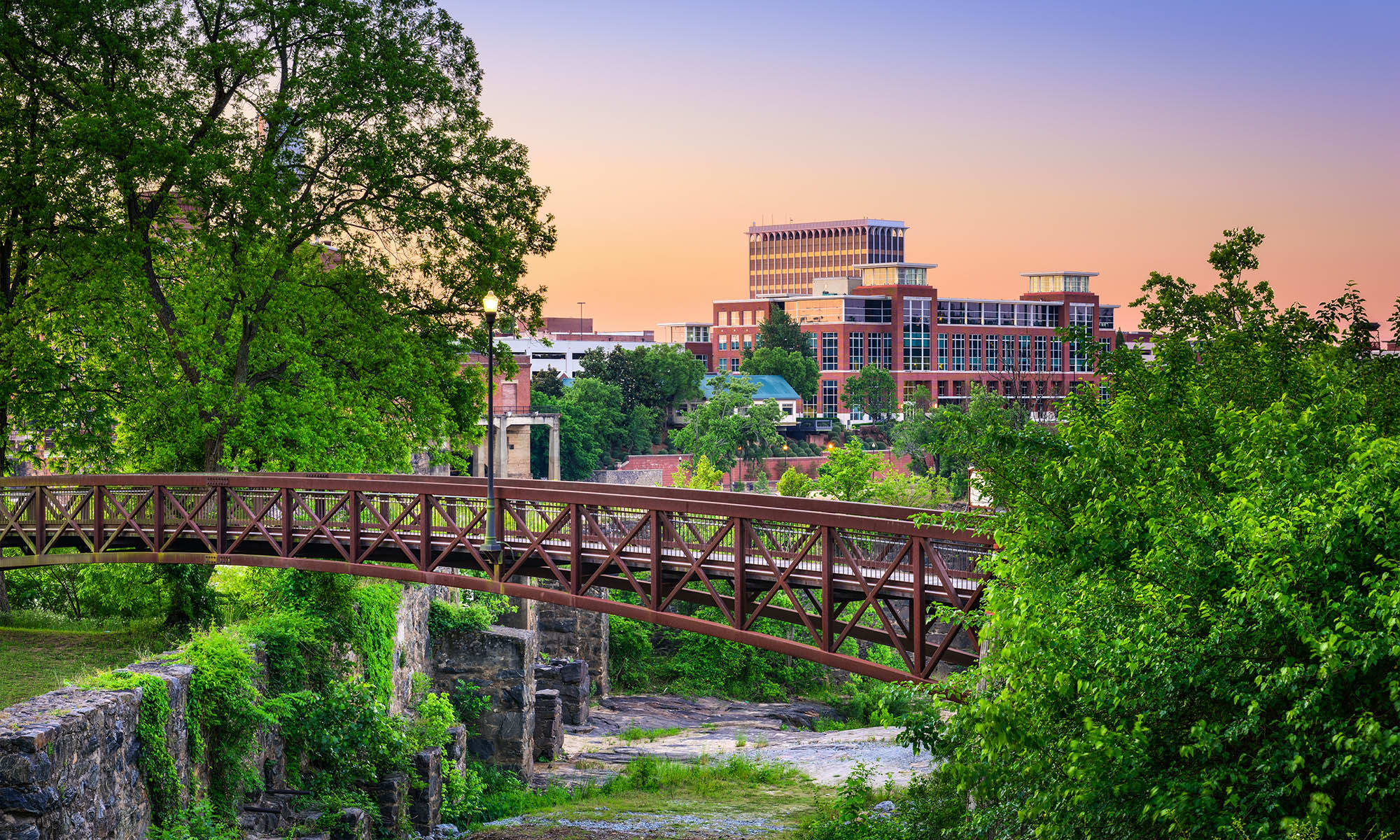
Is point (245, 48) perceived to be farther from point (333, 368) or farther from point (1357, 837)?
point (1357, 837)

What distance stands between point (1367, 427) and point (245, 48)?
23230 millimetres

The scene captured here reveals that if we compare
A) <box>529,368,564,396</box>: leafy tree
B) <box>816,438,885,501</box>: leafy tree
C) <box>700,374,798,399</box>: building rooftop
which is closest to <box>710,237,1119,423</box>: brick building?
<box>700,374,798,399</box>: building rooftop

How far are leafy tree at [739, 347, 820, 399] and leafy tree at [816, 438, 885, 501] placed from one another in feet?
196

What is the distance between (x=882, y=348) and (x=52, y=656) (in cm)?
10831

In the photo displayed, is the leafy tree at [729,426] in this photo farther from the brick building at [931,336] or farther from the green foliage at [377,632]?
the green foliage at [377,632]

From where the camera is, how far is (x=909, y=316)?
4973 inches

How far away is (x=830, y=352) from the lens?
414 ft

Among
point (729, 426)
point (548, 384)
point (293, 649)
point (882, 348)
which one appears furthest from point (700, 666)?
point (882, 348)

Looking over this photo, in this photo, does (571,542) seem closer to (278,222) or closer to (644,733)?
(278,222)

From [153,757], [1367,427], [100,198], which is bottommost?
[153,757]

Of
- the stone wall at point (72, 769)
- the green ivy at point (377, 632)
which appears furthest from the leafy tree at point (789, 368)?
the stone wall at point (72, 769)

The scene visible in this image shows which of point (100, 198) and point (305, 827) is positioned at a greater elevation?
point (100, 198)

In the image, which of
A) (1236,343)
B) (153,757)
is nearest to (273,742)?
(153,757)

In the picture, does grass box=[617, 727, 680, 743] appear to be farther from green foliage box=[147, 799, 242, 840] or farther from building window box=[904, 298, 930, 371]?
building window box=[904, 298, 930, 371]
